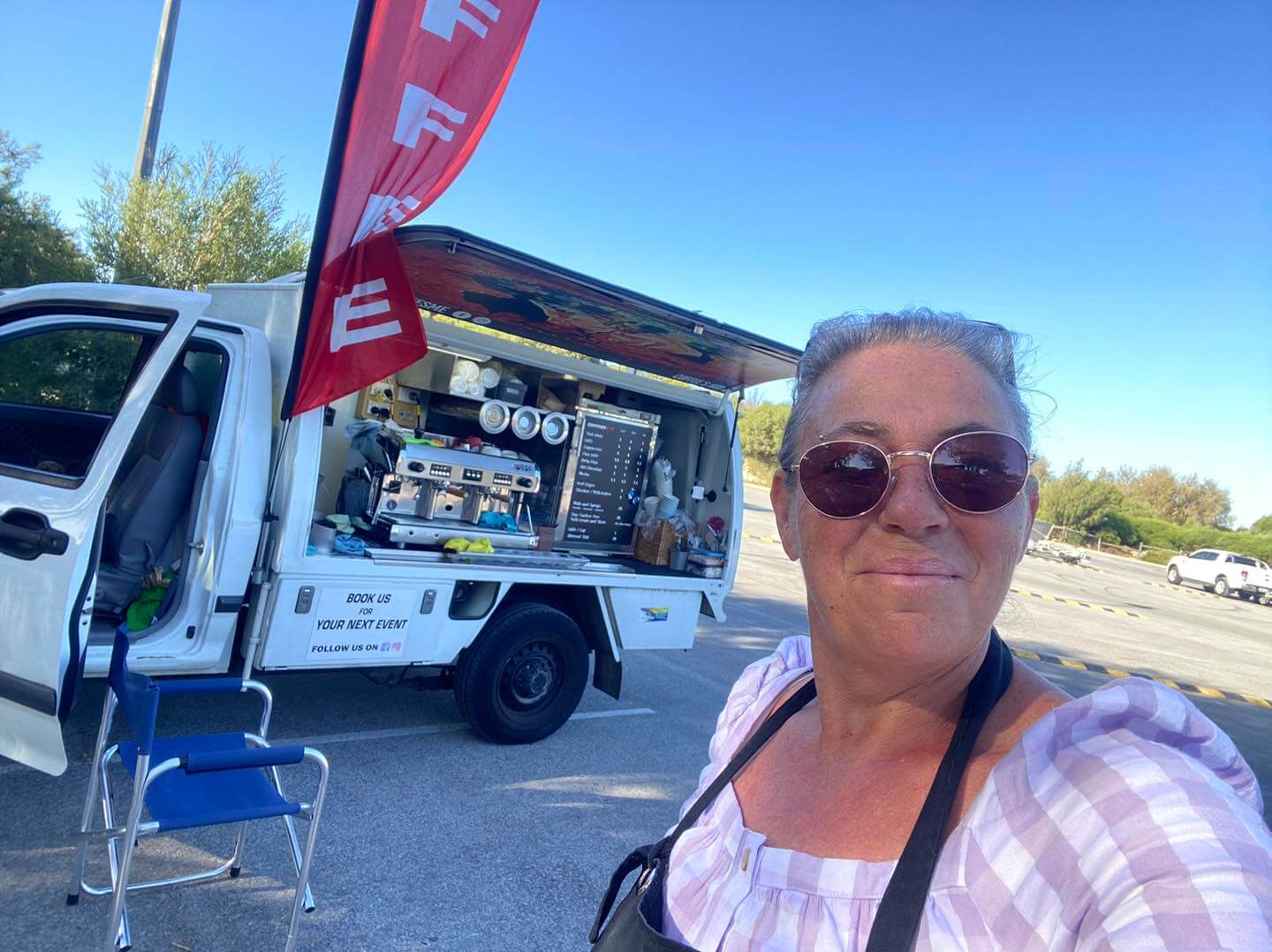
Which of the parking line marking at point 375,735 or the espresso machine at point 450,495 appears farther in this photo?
the espresso machine at point 450,495

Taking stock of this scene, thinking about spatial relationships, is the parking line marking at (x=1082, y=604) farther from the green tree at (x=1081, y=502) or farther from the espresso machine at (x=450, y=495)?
the green tree at (x=1081, y=502)

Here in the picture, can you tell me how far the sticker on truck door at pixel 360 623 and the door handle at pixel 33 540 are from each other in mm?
1142

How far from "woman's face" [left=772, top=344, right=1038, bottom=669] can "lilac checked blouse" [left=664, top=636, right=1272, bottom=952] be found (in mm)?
191

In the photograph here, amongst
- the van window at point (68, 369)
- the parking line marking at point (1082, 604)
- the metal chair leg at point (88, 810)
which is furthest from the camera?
the parking line marking at point (1082, 604)

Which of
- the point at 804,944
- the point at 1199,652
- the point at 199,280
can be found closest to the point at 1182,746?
the point at 804,944

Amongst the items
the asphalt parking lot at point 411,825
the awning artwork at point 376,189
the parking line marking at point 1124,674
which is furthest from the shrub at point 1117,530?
the awning artwork at point 376,189

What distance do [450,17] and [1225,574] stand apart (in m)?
34.1

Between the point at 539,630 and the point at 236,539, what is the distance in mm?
1775

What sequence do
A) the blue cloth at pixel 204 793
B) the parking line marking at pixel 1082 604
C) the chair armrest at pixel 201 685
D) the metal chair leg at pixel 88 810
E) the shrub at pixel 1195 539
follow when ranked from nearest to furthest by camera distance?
the blue cloth at pixel 204 793, the metal chair leg at pixel 88 810, the chair armrest at pixel 201 685, the parking line marking at pixel 1082 604, the shrub at pixel 1195 539

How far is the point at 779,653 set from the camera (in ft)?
5.63

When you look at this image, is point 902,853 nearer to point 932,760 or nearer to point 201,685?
point 932,760

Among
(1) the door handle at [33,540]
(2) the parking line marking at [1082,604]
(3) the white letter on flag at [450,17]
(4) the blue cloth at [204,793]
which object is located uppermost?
(3) the white letter on flag at [450,17]

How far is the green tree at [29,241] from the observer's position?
985cm

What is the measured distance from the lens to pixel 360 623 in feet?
13.6
